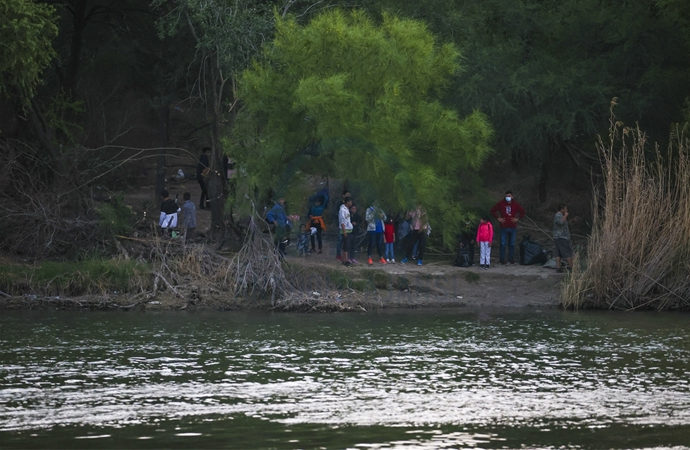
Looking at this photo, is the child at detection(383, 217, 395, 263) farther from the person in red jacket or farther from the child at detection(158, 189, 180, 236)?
the child at detection(158, 189, 180, 236)

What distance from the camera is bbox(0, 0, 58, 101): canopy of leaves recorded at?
2816 centimetres

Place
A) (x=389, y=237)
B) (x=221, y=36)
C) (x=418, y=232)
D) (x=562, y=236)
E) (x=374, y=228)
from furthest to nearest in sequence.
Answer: (x=418, y=232) < (x=389, y=237) < (x=374, y=228) < (x=221, y=36) < (x=562, y=236)

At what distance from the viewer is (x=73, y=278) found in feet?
95.8

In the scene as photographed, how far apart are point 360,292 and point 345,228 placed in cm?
179

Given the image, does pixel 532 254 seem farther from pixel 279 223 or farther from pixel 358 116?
pixel 279 223

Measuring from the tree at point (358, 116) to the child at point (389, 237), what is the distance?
690 mm

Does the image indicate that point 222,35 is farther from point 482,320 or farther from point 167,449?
point 167,449

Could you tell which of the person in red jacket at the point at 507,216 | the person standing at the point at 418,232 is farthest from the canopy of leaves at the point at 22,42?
the person in red jacket at the point at 507,216

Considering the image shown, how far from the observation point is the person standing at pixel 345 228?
99.9ft

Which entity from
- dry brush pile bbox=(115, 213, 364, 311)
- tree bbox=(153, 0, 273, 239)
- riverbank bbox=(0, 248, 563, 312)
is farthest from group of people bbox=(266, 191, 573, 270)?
tree bbox=(153, 0, 273, 239)

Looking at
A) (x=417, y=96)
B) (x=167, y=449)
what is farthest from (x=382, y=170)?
(x=167, y=449)

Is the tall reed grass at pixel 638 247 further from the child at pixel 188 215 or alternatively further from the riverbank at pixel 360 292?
the child at pixel 188 215

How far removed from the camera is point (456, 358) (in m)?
21.9

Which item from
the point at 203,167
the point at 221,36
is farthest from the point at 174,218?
the point at 203,167
